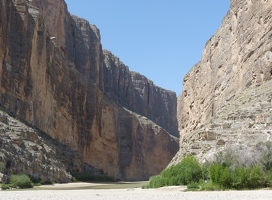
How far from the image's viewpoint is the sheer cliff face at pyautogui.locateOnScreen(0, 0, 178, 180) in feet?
162

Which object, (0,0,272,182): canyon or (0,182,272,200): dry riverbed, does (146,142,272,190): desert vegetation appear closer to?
(0,0,272,182): canyon

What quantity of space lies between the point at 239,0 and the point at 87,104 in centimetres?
3762

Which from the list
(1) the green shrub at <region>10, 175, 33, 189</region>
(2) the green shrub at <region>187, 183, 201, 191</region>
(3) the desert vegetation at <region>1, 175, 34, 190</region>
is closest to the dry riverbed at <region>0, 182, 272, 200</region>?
(2) the green shrub at <region>187, 183, 201, 191</region>

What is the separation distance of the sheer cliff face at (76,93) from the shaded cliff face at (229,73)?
1880cm

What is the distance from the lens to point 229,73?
44000 millimetres

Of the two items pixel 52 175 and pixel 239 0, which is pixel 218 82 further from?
pixel 52 175

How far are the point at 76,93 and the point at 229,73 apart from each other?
3382cm

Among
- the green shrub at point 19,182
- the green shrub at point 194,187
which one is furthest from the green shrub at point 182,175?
the green shrub at point 19,182

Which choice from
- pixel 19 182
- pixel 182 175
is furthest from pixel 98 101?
pixel 182 175

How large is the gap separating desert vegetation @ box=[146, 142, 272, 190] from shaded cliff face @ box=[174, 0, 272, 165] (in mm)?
2733

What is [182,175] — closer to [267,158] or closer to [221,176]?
[221,176]

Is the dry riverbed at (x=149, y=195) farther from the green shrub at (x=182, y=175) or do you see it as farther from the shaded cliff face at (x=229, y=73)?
the shaded cliff face at (x=229, y=73)

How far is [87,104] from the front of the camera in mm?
75188

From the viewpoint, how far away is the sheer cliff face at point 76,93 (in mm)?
49312
